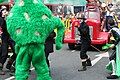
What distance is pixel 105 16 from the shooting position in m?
20.1

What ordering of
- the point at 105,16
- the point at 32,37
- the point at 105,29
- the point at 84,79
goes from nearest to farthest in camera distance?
1. the point at 32,37
2. the point at 84,79
3. the point at 105,29
4. the point at 105,16

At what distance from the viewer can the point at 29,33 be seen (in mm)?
6625

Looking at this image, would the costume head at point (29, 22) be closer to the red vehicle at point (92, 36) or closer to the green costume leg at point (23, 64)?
the green costume leg at point (23, 64)

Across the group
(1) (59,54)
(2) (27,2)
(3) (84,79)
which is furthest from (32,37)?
(1) (59,54)

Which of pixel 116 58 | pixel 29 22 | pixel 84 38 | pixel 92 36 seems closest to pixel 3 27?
pixel 84 38

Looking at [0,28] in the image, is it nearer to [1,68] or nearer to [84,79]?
[1,68]

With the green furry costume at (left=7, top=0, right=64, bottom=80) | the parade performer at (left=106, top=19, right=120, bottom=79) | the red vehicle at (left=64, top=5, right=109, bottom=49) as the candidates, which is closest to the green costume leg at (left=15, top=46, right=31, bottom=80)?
the green furry costume at (left=7, top=0, right=64, bottom=80)

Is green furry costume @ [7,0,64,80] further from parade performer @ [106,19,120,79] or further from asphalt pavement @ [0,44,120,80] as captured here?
parade performer @ [106,19,120,79]

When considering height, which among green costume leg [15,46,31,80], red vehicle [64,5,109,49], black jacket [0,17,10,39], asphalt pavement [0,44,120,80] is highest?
black jacket [0,17,10,39]

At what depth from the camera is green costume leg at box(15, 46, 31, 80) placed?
6.59 m

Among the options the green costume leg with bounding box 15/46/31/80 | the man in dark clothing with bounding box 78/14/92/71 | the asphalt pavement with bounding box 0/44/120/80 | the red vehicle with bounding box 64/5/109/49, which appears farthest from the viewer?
the red vehicle with bounding box 64/5/109/49

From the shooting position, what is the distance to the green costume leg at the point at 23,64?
21.6ft

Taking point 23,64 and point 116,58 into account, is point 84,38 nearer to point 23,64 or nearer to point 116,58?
point 116,58

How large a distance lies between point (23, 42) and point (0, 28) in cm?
299
